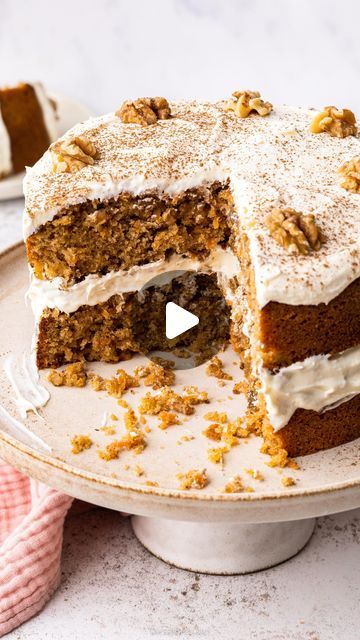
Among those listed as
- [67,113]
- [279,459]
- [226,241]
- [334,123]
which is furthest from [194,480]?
[67,113]

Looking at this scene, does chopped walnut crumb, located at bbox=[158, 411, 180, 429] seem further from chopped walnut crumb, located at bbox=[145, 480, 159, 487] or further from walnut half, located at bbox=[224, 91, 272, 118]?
walnut half, located at bbox=[224, 91, 272, 118]

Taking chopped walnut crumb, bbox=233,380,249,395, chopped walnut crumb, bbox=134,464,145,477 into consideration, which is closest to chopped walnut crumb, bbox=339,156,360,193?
chopped walnut crumb, bbox=233,380,249,395

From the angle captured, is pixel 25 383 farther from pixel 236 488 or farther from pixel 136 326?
pixel 236 488

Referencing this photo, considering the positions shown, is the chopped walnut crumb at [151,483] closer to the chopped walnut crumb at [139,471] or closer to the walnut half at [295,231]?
the chopped walnut crumb at [139,471]

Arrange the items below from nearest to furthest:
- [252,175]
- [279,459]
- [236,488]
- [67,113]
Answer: [236,488] < [279,459] < [252,175] < [67,113]

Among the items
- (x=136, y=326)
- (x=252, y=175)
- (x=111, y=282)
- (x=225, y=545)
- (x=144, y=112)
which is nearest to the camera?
(x=225, y=545)

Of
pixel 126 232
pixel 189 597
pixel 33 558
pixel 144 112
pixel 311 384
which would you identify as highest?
pixel 144 112
